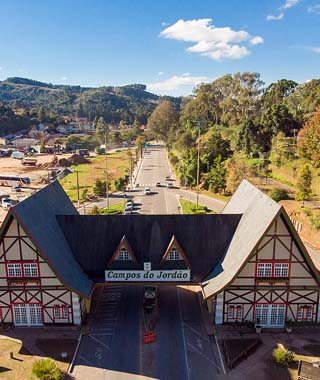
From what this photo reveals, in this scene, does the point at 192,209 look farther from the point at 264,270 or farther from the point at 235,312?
the point at 264,270

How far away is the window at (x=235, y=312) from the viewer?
2770 cm

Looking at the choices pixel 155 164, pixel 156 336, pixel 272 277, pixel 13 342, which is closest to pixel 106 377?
pixel 156 336

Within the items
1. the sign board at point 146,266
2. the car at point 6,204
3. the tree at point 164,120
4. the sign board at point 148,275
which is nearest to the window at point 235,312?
the sign board at point 148,275

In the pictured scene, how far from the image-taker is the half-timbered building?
26516 millimetres

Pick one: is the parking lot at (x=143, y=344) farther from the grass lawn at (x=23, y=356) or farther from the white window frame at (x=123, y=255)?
the white window frame at (x=123, y=255)

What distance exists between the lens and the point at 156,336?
26.4 metres

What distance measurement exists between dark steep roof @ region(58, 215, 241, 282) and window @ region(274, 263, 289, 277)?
4491mm

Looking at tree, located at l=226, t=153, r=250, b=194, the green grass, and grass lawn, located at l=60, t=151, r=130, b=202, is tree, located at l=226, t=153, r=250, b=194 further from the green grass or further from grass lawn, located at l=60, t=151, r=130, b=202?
grass lawn, located at l=60, t=151, r=130, b=202

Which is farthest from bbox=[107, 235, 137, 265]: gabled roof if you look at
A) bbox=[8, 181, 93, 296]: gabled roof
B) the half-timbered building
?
bbox=[8, 181, 93, 296]: gabled roof

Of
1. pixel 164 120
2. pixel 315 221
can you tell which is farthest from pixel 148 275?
pixel 164 120

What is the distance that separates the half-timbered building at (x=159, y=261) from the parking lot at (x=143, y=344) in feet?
6.85

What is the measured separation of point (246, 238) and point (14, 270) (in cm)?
1828

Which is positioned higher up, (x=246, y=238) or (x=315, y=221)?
(x=246, y=238)

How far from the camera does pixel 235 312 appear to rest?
27.8 metres
